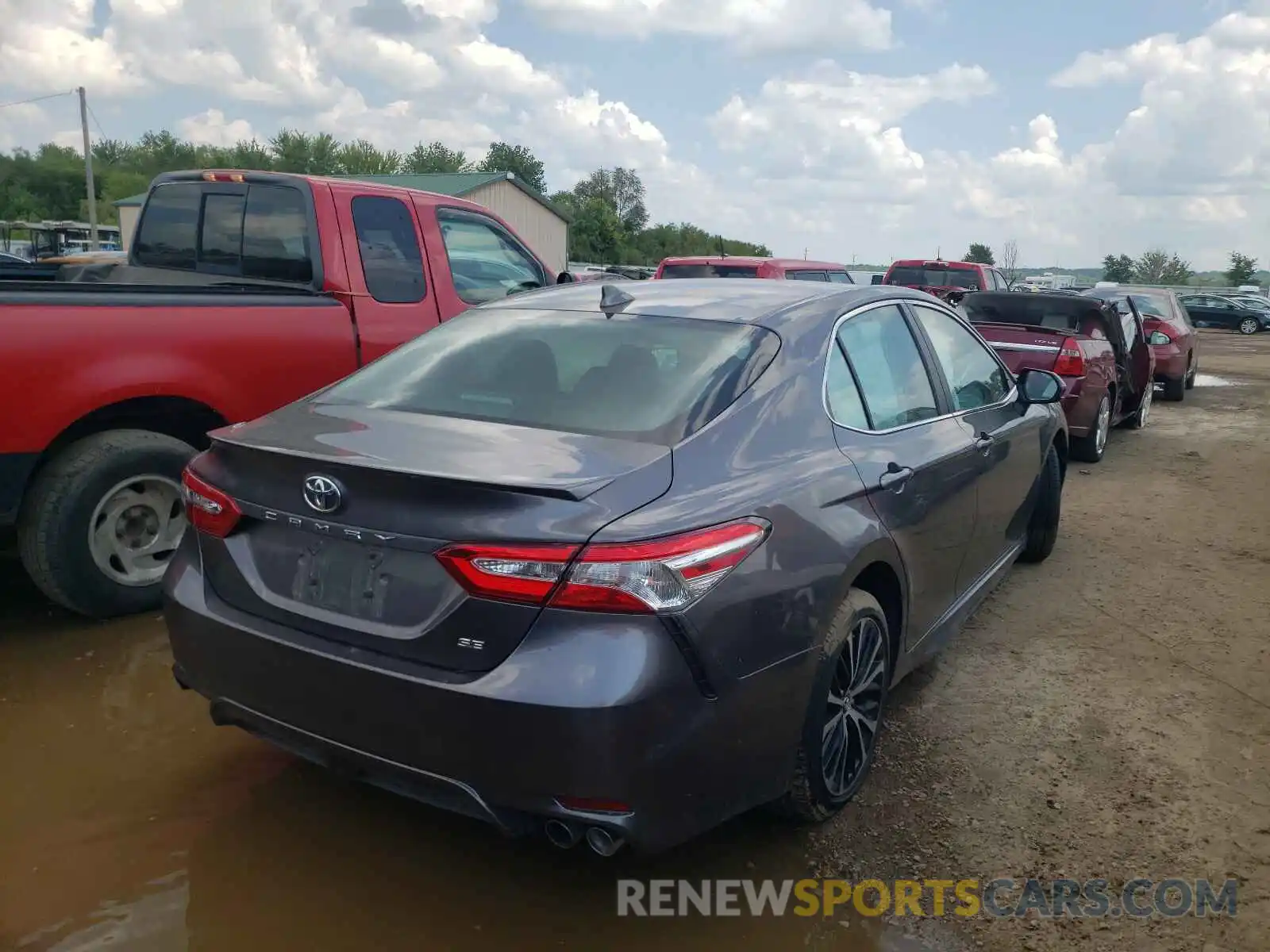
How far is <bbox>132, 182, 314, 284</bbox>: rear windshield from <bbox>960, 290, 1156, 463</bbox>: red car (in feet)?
19.5

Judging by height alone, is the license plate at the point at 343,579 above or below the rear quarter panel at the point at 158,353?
below

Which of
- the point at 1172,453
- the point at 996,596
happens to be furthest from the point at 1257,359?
the point at 996,596

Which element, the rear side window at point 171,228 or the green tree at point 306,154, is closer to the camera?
the rear side window at point 171,228

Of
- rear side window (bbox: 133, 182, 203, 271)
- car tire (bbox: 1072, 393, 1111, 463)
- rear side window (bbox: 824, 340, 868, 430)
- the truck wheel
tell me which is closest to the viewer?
rear side window (bbox: 824, 340, 868, 430)

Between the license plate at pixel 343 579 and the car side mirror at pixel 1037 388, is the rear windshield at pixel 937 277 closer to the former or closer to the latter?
the car side mirror at pixel 1037 388

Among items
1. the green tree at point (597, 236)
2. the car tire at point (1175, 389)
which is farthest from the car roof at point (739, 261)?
the green tree at point (597, 236)

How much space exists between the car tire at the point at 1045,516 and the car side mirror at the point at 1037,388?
0.60 metres

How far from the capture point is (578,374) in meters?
3.22

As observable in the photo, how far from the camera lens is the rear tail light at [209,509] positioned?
2.83 m

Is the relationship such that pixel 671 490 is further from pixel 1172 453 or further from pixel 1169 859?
pixel 1172 453

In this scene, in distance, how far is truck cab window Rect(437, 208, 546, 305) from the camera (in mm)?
6113

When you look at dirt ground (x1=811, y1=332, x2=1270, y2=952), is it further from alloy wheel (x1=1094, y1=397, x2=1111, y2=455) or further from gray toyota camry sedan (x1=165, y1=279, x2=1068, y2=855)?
alloy wheel (x1=1094, y1=397, x2=1111, y2=455)

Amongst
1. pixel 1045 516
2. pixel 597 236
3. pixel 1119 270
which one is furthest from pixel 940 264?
pixel 1119 270
